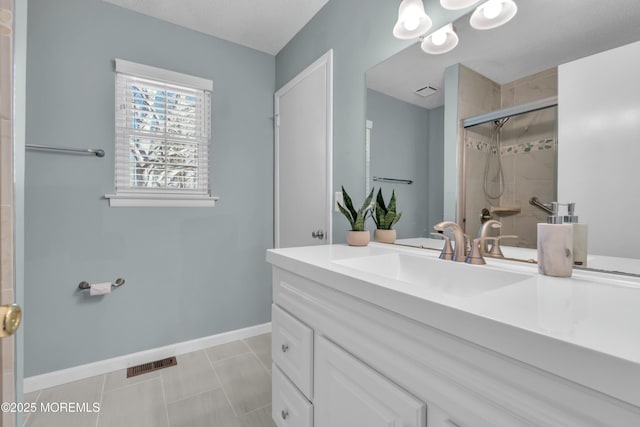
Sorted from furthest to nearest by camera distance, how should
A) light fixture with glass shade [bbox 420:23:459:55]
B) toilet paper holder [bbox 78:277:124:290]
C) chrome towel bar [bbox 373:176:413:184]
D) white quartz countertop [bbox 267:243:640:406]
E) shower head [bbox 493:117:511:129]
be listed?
toilet paper holder [bbox 78:277:124:290] → chrome towel bar [bbox 373:176:413:184] → light fixture with glass shade [bbox 420:23:459:55] → shower head [bbox 493:117:511:129] → white quartz countertop [bbox 267:243:640:406]

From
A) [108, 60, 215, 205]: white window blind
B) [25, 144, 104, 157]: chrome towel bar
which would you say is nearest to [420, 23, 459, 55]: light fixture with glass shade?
[108, 60, 215, 205]: white window blind

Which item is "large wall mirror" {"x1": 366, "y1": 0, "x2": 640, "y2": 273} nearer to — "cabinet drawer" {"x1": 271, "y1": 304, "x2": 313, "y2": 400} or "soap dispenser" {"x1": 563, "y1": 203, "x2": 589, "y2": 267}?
"soap dispenser" {"x1": 563, "y1": 203, "x2": 589, "y2": 267}

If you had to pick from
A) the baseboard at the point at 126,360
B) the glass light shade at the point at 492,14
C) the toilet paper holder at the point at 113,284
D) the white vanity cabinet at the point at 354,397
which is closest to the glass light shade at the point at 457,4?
the glass light shade at the point at 492,14

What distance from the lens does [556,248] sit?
769 mm

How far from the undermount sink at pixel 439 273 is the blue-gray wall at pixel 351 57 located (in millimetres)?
557

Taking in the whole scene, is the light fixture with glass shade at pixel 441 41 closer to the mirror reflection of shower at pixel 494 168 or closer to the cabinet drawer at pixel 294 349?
the mirror reflection of shower at pixel 494 168

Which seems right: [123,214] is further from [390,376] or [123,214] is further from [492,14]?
[492,14]

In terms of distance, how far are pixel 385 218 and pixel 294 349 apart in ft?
2.61

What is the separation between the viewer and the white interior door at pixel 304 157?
5.96ft

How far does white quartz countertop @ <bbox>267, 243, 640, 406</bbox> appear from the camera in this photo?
0.36m

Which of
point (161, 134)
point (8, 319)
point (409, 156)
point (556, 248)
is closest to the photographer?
point (8, 319)

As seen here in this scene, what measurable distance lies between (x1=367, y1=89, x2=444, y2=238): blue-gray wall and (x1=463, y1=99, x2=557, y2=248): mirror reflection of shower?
15 centimetres

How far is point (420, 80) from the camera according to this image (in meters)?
1.29

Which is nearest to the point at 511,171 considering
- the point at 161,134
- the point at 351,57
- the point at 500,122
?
the point at 500,122
